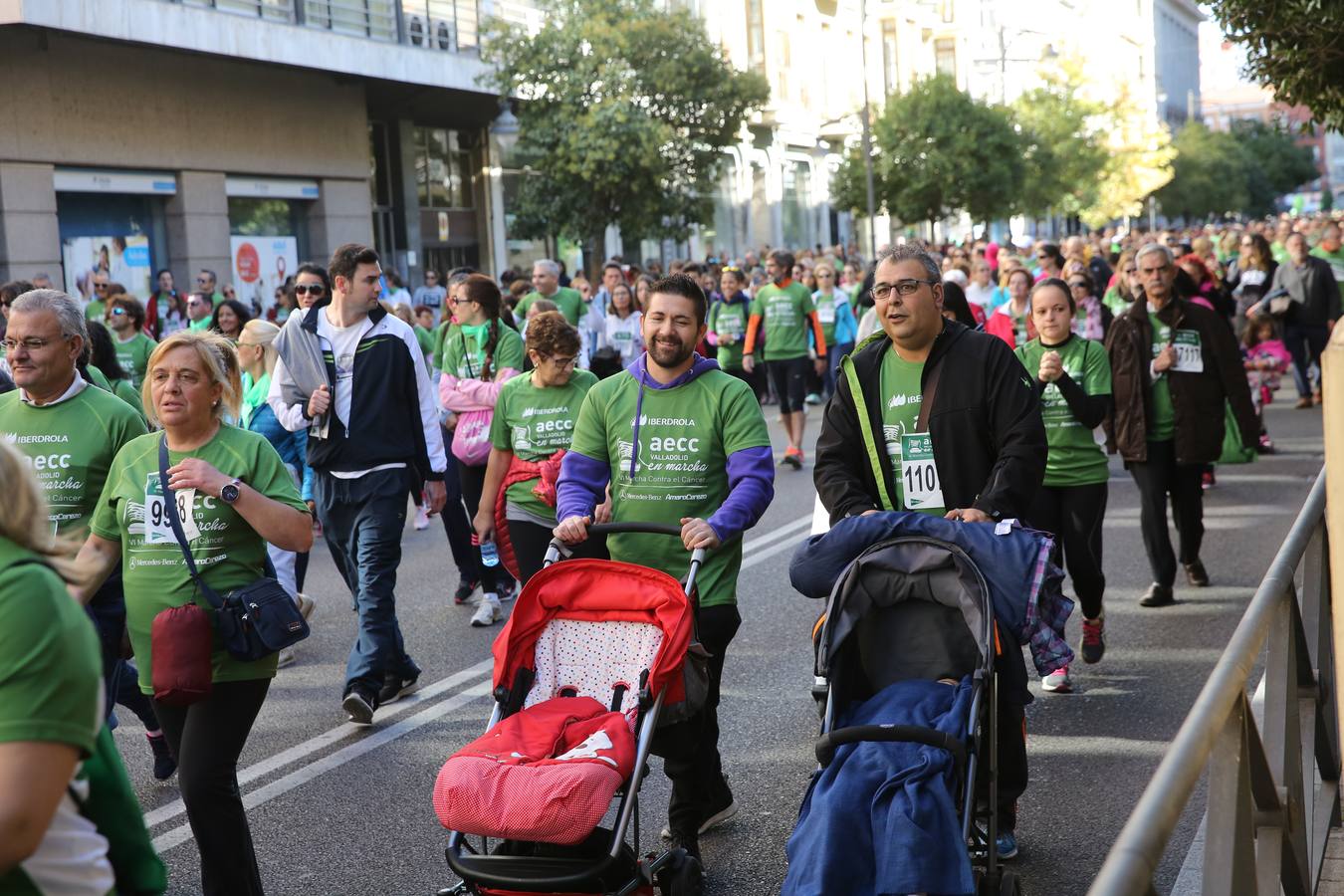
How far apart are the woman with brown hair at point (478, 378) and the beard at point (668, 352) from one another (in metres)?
4.09

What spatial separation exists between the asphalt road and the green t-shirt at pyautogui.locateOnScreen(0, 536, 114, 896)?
2.25 meters

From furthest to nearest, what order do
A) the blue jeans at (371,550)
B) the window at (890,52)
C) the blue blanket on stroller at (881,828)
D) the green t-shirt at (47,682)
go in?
the window at (890,52) → the blue jeans at (371,550) → the blue blanket on stroller at (881,828) → the green t-shirt at (47,682)

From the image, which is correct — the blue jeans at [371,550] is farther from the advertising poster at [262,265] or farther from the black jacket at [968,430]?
the advertising poster at [262,265]

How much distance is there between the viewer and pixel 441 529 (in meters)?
13.1

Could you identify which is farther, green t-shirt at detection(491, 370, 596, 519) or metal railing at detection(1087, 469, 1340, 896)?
green t-shirt at detection(491, 370, 596, 519)

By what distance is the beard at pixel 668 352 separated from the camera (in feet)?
18.0

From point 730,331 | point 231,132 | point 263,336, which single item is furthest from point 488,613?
point 231,132

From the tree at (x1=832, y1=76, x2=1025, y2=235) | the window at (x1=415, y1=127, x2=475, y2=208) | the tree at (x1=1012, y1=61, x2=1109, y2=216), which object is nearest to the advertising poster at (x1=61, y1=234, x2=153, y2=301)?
the window at (x1=415, y1=127, x2=475, y2=208)

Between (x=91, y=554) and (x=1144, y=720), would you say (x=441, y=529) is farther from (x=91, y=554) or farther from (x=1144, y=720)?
(x=91, y=554)

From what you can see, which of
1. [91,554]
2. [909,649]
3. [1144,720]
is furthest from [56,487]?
[1144,720]

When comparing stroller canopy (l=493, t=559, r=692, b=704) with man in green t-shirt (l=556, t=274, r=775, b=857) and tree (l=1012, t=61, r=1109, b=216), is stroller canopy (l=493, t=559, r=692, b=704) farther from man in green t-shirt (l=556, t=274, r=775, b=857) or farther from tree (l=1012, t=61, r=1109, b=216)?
tree (l=1012, t=61, r=1109, b=216)

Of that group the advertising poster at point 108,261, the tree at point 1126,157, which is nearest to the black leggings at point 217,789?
the advertising poster at point 108,261

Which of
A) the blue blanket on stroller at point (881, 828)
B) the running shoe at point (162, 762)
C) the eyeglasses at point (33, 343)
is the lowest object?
the running shoe at point (162, 762)

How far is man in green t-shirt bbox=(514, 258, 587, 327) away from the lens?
47.6 feet
